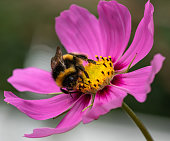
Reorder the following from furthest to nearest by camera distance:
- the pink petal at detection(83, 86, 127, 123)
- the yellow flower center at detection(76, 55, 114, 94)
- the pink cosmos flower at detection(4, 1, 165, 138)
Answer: the yellow flower center at detection(76, 55, 114, 94), the pink cosmos flower at detection(4, 1, 165, 138), the pink petal at detection(83, 86, 127, 123)

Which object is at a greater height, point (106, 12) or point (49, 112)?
point (106, 12)

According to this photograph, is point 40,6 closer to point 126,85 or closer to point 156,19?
point 156,19

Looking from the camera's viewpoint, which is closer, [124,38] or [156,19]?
[124,38]

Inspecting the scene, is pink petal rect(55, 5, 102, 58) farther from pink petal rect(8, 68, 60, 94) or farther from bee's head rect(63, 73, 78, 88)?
bee's head rect(63, 73, 78, 88)

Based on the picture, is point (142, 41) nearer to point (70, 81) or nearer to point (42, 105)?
point (70, 81)

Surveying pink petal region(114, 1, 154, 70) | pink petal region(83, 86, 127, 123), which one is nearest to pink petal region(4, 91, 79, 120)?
pink petal region(83, 86, 127, 123)

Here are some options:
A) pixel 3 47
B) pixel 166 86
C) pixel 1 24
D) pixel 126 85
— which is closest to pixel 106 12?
pixel 126 85
